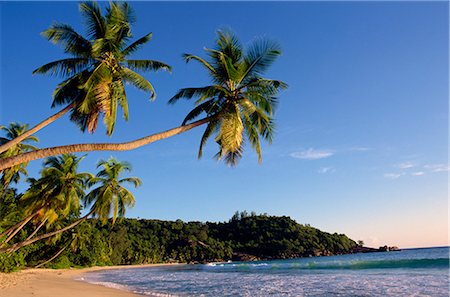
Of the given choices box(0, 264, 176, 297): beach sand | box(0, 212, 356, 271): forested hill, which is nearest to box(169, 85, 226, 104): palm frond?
box(0, 264, 176, 297): beach sand

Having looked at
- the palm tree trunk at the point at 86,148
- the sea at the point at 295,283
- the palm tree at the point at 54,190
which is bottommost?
the sea at the point at 295,283

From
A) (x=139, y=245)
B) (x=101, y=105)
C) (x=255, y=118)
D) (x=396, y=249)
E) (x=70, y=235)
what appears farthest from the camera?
(x=396, y=249)

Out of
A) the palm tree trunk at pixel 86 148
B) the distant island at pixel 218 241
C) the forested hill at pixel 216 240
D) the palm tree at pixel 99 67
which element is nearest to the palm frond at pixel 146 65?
the palm tree at pixel 99 67

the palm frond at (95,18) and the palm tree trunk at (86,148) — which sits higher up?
the palm frond at (95,18)

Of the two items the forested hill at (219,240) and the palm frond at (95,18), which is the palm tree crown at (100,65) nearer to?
the palm frond at (95,18)

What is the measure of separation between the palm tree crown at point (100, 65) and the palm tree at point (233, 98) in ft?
5.87

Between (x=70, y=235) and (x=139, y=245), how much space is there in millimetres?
41853

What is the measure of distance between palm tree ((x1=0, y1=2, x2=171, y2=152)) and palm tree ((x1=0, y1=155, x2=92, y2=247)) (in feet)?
39.1

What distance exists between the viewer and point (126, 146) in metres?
9.23

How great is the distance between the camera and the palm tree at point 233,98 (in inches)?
422

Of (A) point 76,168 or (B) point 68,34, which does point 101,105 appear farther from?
(A) point 76,168

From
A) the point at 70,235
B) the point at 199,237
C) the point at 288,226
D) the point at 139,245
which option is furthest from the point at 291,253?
the point at 70,235

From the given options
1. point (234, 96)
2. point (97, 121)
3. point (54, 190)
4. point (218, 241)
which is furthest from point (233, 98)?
point (218, 241)

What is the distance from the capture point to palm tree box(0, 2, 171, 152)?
10516 millimetres
